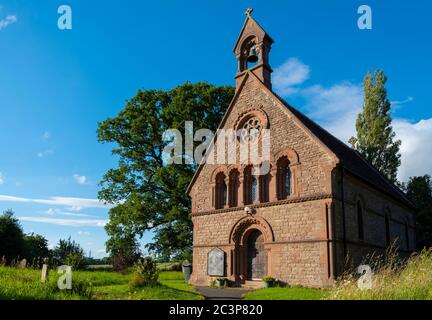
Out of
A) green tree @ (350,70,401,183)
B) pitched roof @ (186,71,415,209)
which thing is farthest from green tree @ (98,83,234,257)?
green tree @ (350,70,401,183)

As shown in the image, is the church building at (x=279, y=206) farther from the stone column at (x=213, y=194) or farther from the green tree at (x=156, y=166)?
the green tree at (x=156, y=166)

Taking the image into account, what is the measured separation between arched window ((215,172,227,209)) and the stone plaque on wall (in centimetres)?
292

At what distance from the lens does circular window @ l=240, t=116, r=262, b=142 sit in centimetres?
2252

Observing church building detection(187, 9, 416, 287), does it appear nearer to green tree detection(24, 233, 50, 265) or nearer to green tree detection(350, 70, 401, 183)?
green tree detection(350, 70, 401, 183)

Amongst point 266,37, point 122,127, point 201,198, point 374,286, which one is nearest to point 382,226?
point 201,198

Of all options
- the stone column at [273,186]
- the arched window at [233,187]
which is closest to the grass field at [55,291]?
the stone column at [273,186]

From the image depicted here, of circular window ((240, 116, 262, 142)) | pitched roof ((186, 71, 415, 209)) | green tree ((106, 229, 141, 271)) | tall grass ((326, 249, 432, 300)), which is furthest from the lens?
green tree ((106, 229, 141, 271))

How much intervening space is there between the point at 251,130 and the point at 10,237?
2610 centimetres

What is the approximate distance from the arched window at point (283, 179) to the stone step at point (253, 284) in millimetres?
4724

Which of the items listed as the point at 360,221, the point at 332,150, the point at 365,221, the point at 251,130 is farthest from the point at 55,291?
the point at 365,221

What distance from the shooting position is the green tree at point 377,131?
118 ft
